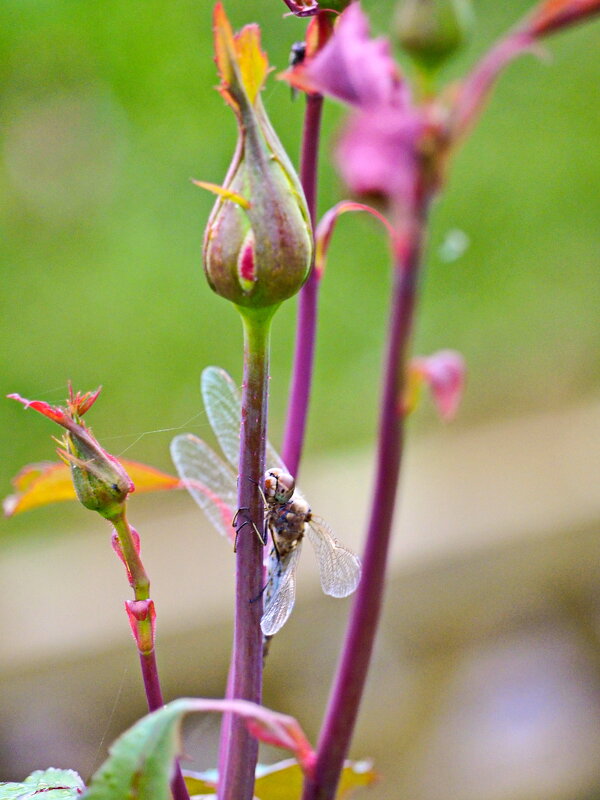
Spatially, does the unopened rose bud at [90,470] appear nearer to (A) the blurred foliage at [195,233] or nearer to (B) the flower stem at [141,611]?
(B) the flower stem at [141,611]

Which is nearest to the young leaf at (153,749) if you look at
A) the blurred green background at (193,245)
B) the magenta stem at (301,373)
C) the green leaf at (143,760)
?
the green leaf at (143,760)

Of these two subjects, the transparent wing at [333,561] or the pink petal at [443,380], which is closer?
the pink petal at [443,380]

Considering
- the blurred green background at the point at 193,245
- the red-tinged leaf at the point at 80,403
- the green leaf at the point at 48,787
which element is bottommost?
the green leaf at the point at 48,787

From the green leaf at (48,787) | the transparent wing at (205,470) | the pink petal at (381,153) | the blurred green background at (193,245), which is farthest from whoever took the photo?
the blurred green background at (193,245)

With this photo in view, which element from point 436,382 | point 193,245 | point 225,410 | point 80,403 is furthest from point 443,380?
point 193,245

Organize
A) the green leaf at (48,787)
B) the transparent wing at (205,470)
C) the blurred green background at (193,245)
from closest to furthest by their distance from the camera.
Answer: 1. the green leaf at (48,787)
2. the transparent wing at (205,470)
3. the blurred green background at (193,245)

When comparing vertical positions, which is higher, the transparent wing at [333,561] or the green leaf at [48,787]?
the transparent wing at [333,561]

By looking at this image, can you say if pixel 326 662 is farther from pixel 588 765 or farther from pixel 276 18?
pixel 276 18
